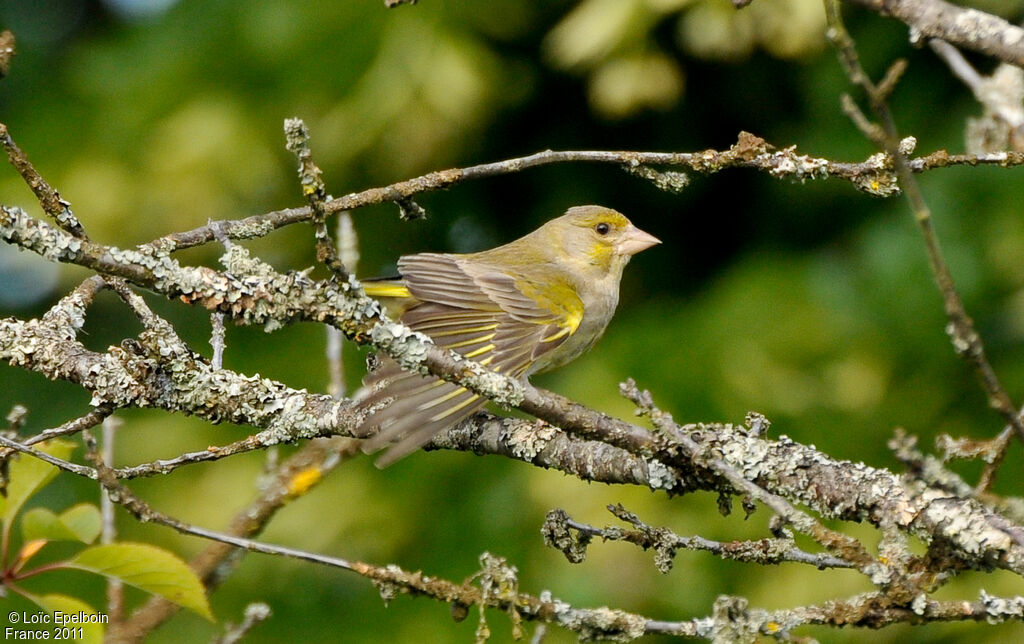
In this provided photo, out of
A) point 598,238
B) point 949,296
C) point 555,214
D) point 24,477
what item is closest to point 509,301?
point 598,238

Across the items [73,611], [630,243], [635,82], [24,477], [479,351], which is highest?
[635,82]

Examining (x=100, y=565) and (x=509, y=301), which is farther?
(x=509, y=301)

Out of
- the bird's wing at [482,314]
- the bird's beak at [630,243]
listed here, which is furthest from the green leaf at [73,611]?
the bird's beak at [630,243]

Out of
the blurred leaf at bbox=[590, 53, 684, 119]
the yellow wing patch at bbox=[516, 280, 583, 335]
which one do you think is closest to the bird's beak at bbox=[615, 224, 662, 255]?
the yellow wing patch at bbox=[516, 280, 583, 335]

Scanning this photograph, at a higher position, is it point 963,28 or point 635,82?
point 635,82

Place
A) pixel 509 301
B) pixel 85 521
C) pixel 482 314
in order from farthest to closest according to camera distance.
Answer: pixel 509 301 → pixel 482 314 → pixel 85 521

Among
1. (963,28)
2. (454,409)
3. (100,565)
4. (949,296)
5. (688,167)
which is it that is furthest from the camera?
(454,409)

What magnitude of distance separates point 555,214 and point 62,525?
4775 millimetres

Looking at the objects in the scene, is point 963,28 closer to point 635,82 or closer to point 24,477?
point 24,477

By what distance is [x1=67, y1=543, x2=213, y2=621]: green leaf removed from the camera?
1.94 meters

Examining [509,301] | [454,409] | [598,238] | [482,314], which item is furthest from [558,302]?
[454,409]

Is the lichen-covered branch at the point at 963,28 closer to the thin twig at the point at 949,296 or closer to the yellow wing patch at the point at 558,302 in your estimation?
the thin twig at the point at 949,296

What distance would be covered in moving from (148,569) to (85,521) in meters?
0.21

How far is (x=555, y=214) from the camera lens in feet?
21.5
